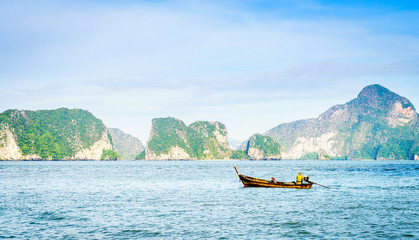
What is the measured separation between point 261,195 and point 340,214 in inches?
598

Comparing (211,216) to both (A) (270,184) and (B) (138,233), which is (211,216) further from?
(A) (270,184)

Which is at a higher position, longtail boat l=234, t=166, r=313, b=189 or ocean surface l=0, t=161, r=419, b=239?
longtail boat l=234, t=166, r=313, b=189

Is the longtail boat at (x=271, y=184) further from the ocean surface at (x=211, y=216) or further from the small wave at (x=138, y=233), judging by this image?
the small wave at (x=138, y=233)

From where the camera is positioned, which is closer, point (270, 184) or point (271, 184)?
point (271, 184)

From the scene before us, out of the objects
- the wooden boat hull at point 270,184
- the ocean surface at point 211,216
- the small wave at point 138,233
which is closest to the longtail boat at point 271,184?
the wooden boat hull at point 270,184

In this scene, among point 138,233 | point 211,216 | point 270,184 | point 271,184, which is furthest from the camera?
point 270,184

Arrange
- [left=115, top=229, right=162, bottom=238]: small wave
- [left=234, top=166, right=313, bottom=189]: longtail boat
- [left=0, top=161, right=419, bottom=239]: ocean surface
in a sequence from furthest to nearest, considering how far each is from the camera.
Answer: [left=234, top=166, right=313, bottom=189]: longtail boat < [left=0, top=161, right=419, bottom=239]: ocean surface < [left=115, top=229, right=162, bottom=238]: small wave

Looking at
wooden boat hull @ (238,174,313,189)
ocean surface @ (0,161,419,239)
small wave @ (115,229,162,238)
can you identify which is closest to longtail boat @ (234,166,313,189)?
wooden boat hull @ (238,174,313,189)

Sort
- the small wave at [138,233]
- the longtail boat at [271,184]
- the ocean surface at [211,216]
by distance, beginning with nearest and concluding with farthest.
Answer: the small wave at [138,233]
the ocean surface at [211,216]
the longtail boat at [271,184]

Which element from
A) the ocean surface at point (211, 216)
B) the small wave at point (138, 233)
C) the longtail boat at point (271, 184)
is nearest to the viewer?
the small wave at point (138, 233)

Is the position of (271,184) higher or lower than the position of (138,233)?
higher

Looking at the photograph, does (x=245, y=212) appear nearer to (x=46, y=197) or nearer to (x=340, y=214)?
(x=340, y=214)

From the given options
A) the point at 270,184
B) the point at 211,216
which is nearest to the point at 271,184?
the point at 270,184

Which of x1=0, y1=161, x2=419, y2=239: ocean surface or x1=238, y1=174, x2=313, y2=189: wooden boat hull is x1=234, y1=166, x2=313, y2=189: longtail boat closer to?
x1=238, y1=174, x2=313, y2=189: wooden boat hull
